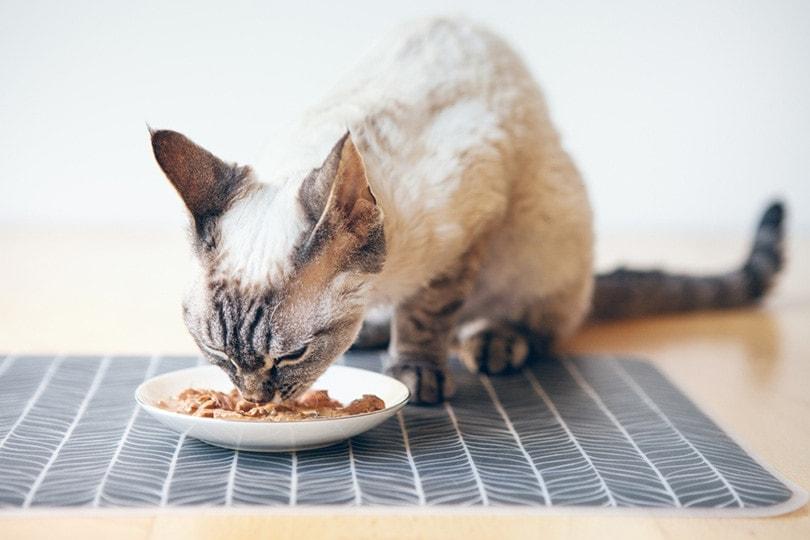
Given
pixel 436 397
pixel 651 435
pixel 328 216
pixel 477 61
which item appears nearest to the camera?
pixel 328 216

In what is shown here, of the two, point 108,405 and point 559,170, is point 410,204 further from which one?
point 108,405

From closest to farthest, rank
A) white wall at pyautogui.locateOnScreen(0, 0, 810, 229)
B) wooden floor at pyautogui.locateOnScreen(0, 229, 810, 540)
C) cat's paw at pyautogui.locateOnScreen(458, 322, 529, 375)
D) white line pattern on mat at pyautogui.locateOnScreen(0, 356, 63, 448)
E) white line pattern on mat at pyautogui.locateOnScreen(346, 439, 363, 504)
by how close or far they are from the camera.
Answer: wooden floor at pyautogui.locateOnScreen(0, 229, 810, 540), white line pattern on mat at pyautogui.locateOnScreen(346, 439, 363, 504), white line pattern on mat at pyautogui.locateOnScreen(0, 356, 63, 448), cat's paw at pyautogui.locateOnScreen(458, 322, 529, 375), white wall at pyautogui.locateOnScreen(0, 0, 810, 229)

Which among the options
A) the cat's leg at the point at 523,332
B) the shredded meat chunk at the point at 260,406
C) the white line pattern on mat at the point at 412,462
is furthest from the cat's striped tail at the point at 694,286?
the shredded meat chunk at the point at 260,406

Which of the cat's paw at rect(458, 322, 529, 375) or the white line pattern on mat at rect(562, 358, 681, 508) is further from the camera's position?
the cat's paw at rect(458, 322, 529, 375)

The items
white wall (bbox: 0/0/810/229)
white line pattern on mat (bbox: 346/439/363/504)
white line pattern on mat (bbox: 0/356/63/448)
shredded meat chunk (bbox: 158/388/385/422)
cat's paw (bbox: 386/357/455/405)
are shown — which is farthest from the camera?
white wall (bbox: 0/0/810/229)

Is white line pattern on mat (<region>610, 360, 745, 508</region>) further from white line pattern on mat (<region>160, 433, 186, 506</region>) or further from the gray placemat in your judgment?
white line pattern on mat (<region>160, 433, 186, 506</region>)

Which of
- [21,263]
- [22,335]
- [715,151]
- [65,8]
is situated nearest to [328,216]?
[22,335]

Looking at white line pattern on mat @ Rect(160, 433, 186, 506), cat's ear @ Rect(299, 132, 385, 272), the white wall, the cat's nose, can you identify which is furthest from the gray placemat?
the white wall
